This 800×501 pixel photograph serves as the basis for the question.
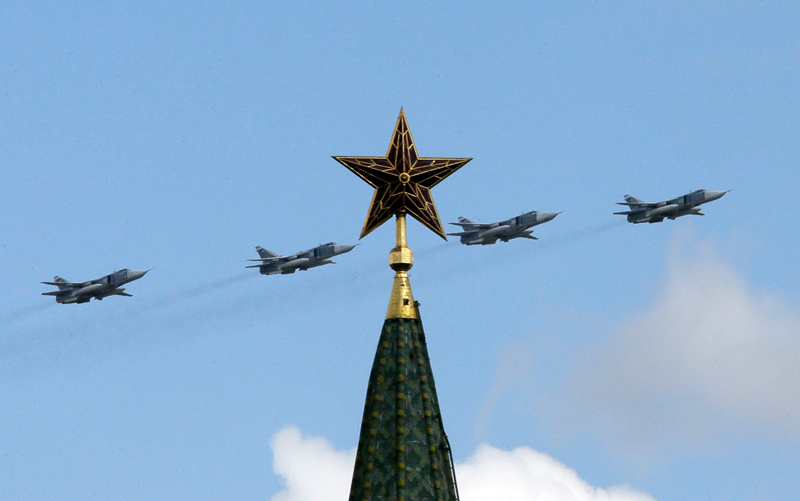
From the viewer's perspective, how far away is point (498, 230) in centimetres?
10188

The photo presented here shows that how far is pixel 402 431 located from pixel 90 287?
147ft

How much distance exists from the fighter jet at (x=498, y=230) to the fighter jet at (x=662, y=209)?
736cm

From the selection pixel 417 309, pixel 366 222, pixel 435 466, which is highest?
pixel 366 222

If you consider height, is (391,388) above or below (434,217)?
below

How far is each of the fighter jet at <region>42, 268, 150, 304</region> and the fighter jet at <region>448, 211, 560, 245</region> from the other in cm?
2319

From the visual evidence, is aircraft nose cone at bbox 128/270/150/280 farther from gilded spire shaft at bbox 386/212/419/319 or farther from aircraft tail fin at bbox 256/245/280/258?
gilded spire shaft at bbox 386/212/419/319

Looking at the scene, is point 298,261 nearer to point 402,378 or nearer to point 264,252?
point 264,252

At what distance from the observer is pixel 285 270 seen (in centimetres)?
10306

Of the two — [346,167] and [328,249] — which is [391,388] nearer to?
[346,167]

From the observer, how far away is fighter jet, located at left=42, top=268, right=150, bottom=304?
10131 cm

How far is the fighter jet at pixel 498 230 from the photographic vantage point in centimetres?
10156

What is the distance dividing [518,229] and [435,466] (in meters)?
42.7

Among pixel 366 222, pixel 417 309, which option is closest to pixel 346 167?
pixel 366 222

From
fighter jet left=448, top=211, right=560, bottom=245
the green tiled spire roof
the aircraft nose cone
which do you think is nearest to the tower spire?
the green tiled spire roof
